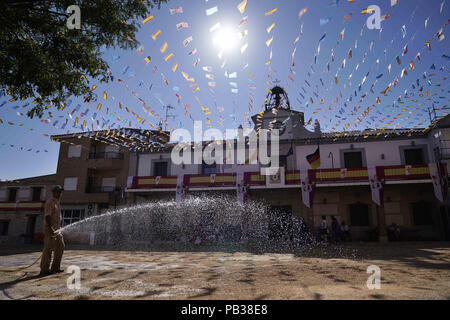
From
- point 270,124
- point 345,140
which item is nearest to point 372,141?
point 345,140

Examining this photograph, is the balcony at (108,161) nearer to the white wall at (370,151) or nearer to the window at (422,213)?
the white wall at (370,151)

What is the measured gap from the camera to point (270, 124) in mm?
20469

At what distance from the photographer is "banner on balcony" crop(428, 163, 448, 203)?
1502 centimetres

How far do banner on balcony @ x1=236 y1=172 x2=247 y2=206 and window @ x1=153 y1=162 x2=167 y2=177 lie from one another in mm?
6842

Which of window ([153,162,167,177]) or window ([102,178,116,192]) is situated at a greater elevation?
window ([153,162,167,177])

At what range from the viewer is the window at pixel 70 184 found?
23.3m

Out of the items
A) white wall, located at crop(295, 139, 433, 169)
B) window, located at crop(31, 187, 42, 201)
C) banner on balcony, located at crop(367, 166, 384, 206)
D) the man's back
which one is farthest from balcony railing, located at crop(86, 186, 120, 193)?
banner on balcony, located at crop(367, 166, 384, 206)

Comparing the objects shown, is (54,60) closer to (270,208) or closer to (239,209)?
(239,209)

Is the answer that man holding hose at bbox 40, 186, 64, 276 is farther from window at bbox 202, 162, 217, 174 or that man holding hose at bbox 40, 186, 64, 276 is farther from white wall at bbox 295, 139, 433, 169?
white wall at bbox 295, 139, 433, 169

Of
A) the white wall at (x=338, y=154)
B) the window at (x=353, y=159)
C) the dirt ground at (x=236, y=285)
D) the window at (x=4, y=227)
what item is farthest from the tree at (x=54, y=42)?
the window at (x=4, y=227)

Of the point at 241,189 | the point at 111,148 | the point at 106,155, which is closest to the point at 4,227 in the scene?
the point at 106,155

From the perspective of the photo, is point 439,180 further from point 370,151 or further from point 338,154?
point 338,154

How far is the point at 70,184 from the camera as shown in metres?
23.5
